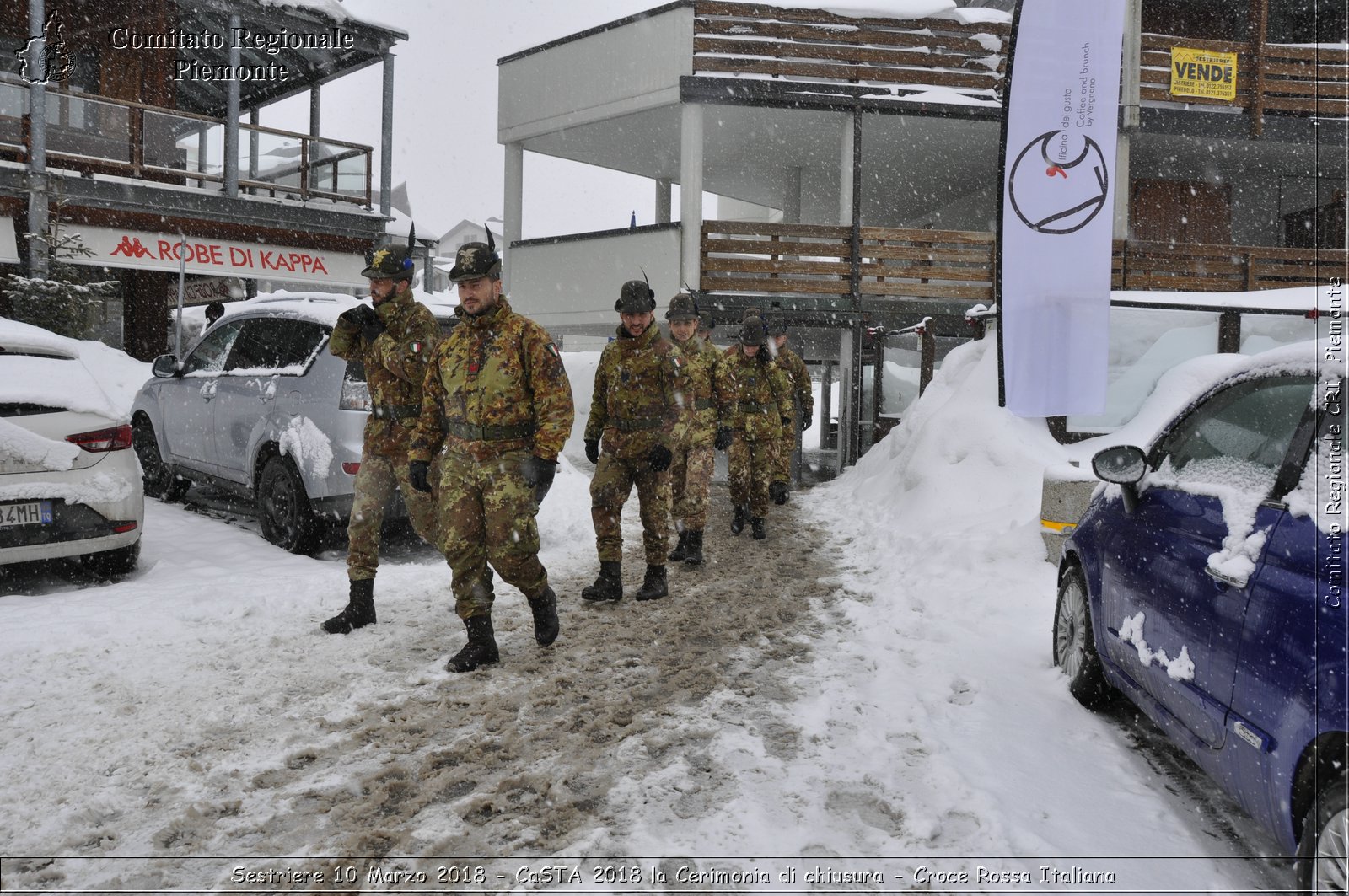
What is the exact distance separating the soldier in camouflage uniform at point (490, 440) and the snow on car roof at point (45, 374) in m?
2.67

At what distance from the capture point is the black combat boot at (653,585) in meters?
6.03

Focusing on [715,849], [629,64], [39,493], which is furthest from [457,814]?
[629,64]

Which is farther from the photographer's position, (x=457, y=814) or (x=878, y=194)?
(x=878, y=194)

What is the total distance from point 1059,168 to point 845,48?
942 cm

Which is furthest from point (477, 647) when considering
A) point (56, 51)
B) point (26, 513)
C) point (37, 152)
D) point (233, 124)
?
point (56, 51)

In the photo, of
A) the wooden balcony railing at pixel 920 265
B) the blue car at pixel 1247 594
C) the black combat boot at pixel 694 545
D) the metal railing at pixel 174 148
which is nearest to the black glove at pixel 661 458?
the black combat boot at pixel 694 545

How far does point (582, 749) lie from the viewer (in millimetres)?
3426

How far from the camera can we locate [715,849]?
8.75ft

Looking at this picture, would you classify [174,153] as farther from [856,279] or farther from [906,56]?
[906,56]

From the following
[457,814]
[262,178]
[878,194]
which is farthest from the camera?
[878,194]

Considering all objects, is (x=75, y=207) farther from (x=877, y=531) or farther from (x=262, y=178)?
(x=877, y=531)

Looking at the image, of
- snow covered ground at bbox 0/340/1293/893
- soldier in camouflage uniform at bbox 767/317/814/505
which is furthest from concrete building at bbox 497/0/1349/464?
snow covered ground at bbox 0/340/1293/893

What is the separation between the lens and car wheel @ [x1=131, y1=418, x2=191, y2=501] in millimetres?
8812

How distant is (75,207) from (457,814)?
51.6 feet
